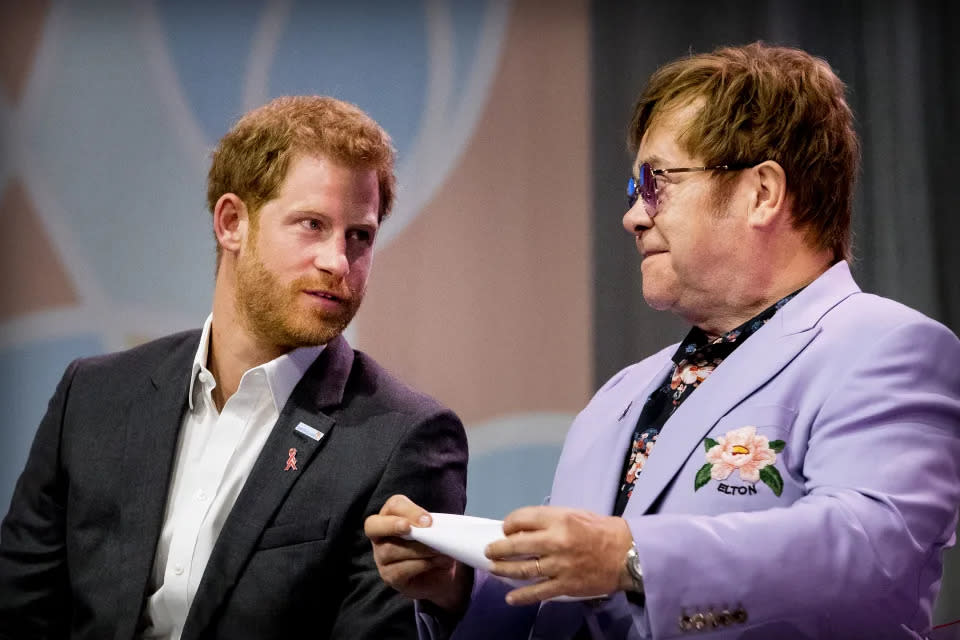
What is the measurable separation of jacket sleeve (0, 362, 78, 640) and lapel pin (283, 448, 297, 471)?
61 centimetres

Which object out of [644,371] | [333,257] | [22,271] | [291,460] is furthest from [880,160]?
[22,271]

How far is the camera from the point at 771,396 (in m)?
1.79

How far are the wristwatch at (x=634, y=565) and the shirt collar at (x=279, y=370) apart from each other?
3.83 ft

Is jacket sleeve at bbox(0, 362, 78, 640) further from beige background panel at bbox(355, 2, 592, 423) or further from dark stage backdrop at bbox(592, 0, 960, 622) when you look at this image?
dark stage backdrop at bbox(592, 0, 960, 622)

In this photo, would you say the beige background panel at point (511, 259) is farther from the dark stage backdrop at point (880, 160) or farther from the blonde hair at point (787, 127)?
the blonde hair at point (787, 127)

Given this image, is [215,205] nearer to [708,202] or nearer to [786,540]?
[708,202]

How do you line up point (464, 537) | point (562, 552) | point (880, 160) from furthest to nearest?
point (880, 160)
point (464, 537)
point (562, 552)

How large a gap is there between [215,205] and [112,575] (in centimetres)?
92

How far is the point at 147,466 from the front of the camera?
7.97ft

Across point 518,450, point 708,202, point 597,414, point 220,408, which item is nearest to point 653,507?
point 597,414

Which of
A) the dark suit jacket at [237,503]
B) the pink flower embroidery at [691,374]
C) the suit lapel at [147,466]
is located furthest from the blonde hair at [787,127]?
the suit lapel at [147,466]

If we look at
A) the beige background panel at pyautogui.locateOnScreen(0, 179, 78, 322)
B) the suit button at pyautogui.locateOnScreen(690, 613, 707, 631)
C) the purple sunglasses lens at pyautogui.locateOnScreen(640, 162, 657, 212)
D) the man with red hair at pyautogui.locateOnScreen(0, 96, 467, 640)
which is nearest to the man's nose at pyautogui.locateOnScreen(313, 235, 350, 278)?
the man with red hair at pyautogui.locateOnScreen(0, 96, 467, 640)

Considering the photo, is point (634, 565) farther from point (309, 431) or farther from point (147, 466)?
point (147, 466)

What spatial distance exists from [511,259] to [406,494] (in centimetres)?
193
